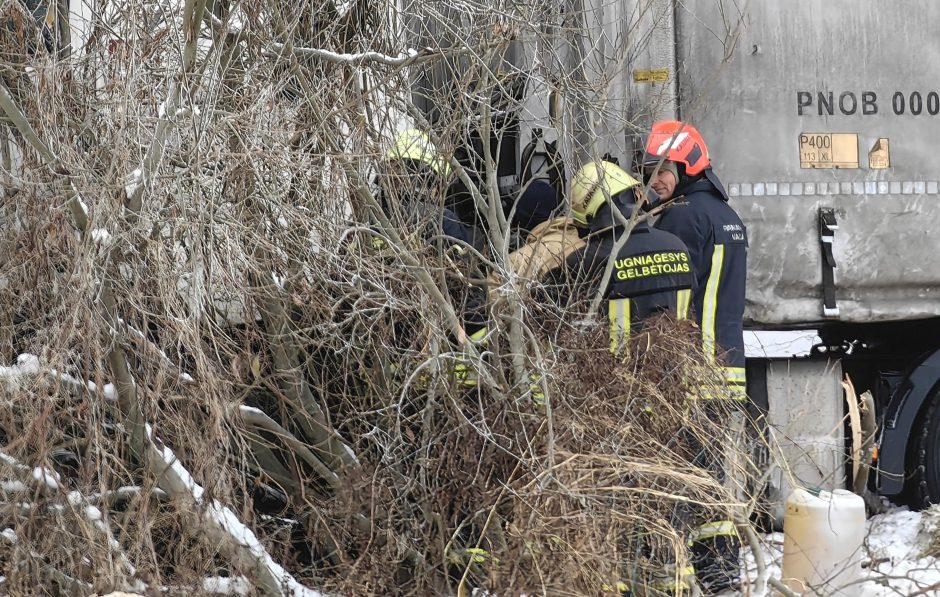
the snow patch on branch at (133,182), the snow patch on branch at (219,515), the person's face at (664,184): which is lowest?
the snow patch on branch at (219,515)

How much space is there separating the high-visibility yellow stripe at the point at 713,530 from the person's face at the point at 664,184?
5.49ft

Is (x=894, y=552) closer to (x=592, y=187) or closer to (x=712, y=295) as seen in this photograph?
(x=712, y=295)

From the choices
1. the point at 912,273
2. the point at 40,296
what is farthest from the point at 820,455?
the point at 40,296

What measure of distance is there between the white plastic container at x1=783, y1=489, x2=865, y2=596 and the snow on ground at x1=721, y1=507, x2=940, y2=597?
0.04 meters

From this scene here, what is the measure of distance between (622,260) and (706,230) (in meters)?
0.66

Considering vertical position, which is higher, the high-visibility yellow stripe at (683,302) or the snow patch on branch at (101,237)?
the snow patch on branch at (101,237)

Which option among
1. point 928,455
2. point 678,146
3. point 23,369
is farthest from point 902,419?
point 23,369

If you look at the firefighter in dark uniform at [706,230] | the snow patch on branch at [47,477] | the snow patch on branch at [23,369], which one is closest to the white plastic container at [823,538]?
the firefighter in dark uniform at [706,230]

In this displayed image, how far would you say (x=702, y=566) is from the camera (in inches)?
184

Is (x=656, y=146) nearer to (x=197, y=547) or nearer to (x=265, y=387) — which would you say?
(x=265, y=387)

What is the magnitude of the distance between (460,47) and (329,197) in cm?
72

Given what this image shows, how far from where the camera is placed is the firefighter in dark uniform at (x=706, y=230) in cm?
504

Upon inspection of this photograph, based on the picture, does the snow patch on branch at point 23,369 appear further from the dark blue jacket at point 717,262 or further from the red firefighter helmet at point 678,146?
the dark blue jacket at point 717,262

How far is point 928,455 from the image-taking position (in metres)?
5.70
